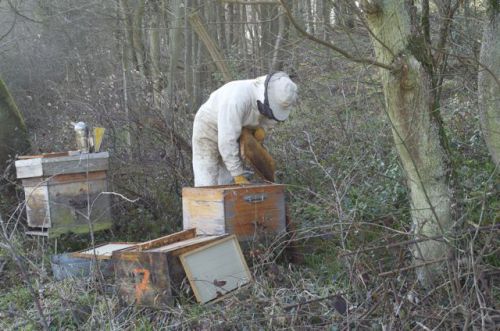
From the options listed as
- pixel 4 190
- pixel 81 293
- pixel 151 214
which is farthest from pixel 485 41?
pixel 4 190

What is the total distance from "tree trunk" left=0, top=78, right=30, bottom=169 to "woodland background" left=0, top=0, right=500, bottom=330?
39 millimetres

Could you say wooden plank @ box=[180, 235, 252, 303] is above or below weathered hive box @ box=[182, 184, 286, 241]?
below

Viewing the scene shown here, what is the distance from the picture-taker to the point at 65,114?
9727 mm

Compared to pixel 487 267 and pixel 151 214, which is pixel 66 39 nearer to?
pixel 151 214

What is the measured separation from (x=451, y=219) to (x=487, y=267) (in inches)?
26.5

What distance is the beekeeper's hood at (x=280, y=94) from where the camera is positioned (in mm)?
5699

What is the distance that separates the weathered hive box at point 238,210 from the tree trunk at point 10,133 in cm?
343

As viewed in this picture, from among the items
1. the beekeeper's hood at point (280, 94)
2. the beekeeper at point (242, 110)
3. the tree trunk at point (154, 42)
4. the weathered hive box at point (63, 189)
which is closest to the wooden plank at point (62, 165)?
the weathered hive box at point (63, 189)

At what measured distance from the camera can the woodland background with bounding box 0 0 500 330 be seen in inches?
147

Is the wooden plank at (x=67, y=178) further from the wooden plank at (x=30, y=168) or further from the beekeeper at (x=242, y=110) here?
the beekeeper at (x=242, y=110)

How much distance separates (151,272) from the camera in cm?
457

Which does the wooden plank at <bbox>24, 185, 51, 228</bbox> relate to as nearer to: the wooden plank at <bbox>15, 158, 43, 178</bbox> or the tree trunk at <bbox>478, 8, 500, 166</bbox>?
the wooden plank at <bbox>15, 158, 43, 178</bbox>

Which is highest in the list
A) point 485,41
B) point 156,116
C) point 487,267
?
point 485,41

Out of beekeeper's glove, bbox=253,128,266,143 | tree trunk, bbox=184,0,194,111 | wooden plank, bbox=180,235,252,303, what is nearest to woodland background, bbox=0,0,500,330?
wooden plank, bbox=180,235,252,303
